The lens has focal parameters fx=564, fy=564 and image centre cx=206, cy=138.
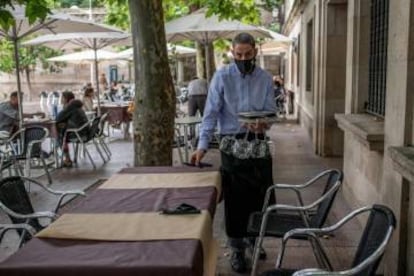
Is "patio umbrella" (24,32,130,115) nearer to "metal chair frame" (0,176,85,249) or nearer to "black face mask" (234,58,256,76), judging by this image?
"black face mask" (234,58,256,76)

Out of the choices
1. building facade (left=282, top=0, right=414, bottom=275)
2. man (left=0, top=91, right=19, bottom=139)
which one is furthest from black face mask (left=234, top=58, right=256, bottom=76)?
man (left=0, top=91, right=19, bottom=139)

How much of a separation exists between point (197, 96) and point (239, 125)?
9.33m

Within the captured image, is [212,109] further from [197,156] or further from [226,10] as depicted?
[226,10]

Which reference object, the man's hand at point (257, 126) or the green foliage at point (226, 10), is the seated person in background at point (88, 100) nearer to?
the green foliage at point (226, 10)

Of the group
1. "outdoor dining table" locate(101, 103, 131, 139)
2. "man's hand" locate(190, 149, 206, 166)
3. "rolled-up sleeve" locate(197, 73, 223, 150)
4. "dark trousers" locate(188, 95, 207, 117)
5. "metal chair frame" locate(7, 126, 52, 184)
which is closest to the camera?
"man's hand" locate(190, 149, 206, 166)

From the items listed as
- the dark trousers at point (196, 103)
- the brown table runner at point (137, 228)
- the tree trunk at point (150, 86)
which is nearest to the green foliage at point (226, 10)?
the dark trousers at point (196, 103)

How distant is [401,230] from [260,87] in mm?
1462

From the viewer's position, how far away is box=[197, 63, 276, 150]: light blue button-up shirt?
4316 millimetres

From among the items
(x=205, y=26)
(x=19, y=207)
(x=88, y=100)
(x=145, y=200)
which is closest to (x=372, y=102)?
(x=145, y=200)

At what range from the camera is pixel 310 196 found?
23.5ft

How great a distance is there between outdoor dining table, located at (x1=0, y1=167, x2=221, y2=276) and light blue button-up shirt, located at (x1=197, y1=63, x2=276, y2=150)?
93cm

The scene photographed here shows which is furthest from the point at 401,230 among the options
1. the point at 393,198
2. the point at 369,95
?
the point at 369,95

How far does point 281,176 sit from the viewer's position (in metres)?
8.72

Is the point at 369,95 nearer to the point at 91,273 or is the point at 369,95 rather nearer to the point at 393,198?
the point at 393,198
